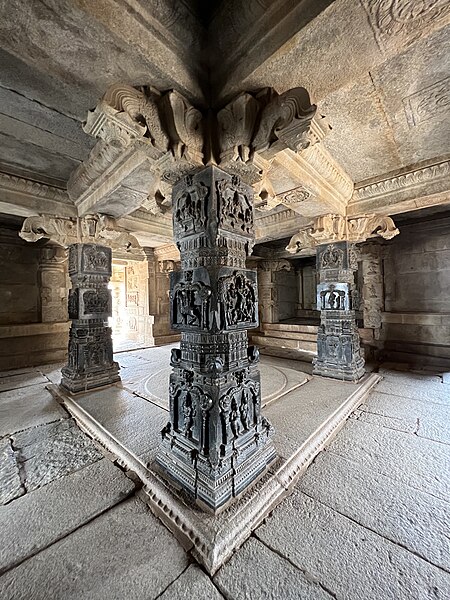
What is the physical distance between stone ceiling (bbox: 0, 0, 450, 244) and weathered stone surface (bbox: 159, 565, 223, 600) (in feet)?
8.62

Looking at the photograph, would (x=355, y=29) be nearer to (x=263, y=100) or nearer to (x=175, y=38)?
(x=263, y=100)

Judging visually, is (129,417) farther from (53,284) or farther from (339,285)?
(53,284)

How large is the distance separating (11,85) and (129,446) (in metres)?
2.85

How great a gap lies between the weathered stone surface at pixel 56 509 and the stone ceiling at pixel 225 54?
2.62 m

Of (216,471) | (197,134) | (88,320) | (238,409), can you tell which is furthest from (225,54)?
(88,320)

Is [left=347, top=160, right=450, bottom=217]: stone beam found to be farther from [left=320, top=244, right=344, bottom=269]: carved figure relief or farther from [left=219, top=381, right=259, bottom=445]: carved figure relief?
[left=219, top=381, right=259, bottom=445]: carved figure relief

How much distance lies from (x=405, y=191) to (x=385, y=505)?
11.0 feet

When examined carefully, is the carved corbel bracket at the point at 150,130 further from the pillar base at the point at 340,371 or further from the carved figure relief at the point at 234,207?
the pillar base at the point at 340,371

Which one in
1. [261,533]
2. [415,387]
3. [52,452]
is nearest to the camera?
[261,533]

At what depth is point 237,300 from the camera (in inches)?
69.4

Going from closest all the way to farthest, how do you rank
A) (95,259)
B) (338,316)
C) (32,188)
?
(32,188), (95,259), (338,316)

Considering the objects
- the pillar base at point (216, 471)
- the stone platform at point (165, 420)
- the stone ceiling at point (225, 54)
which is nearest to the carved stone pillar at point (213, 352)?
the pillar base at point (216, 471)

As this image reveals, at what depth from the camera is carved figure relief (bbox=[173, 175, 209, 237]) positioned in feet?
5.51

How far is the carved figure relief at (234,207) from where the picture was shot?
1.69m
